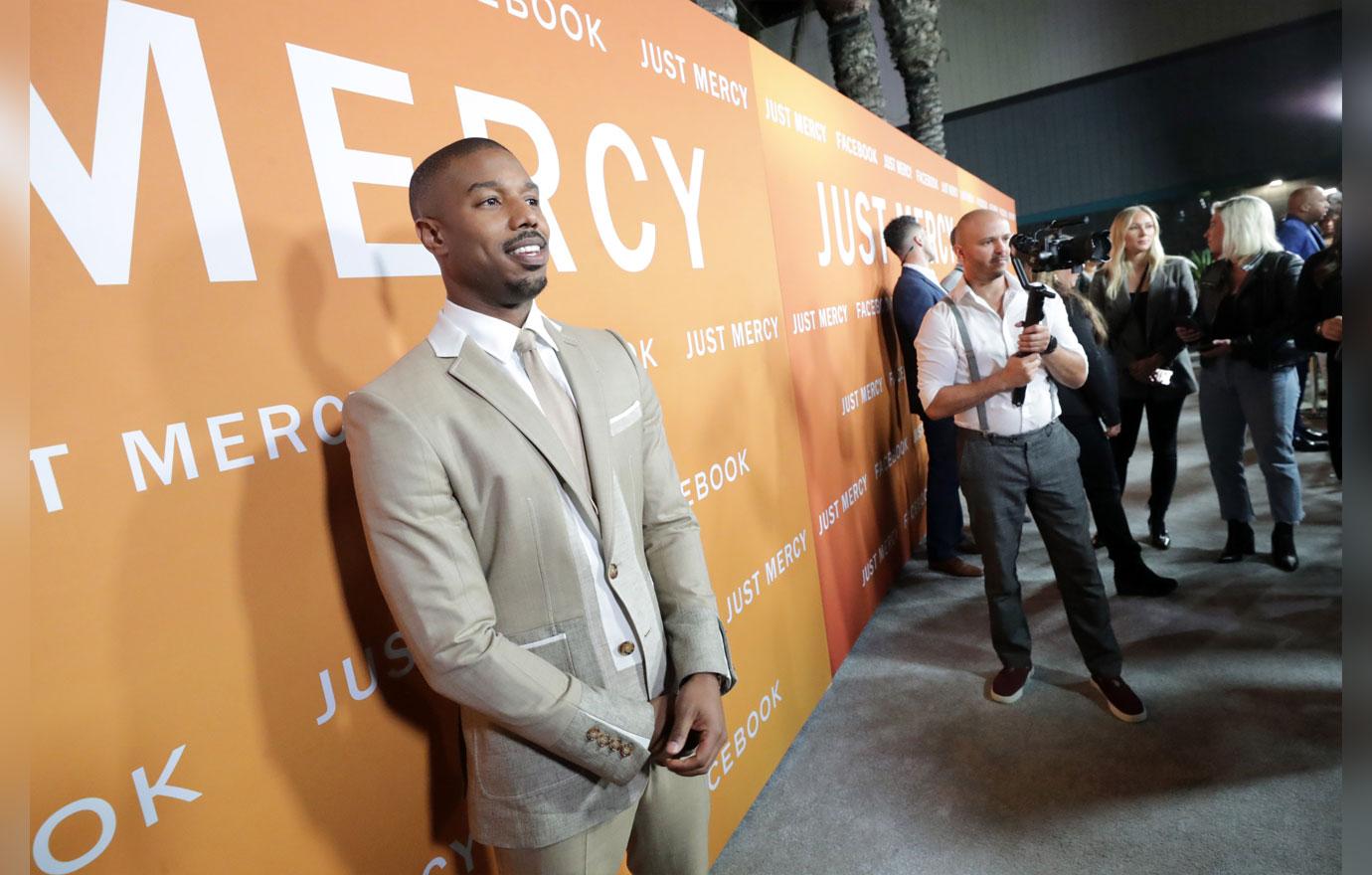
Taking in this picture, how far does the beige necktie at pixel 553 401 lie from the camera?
136 centimetres

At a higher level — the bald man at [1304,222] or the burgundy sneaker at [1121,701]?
the bald man at [1304,222]

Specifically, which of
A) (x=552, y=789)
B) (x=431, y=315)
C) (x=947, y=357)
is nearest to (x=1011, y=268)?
(x=947, y=357)

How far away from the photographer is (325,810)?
1.29 metres

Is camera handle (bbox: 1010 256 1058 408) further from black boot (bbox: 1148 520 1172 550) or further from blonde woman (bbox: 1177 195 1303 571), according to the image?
black boot (bbox: 1148 520 1172 550)

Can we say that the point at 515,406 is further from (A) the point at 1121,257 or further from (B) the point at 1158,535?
(B) the point at 1158,535

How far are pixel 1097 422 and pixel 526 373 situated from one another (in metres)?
3.00

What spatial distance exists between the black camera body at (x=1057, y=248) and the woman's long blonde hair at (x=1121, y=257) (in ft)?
4.46

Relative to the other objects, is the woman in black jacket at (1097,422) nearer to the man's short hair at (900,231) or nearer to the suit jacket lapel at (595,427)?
the man's short hair at (900,231)

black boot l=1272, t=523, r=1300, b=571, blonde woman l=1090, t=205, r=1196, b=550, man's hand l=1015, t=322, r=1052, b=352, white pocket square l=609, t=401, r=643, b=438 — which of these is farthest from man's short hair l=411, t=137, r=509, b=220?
black boot l=1272, t=523, r=1300, b=571

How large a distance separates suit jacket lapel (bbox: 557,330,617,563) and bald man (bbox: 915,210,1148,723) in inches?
66.1

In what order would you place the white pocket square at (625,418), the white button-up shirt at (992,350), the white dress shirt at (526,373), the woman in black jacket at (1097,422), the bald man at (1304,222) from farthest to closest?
the bald man at (1304,222) < the woman in black jacket at (1097,422) < the white button-up shirt at (992,350) < the white pocket square at (625,418) < the white dress shirt at (526,373)

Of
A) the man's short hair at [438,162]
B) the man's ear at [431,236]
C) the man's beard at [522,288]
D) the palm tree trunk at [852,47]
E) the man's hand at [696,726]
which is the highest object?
the palm tree trunk at [852,47]

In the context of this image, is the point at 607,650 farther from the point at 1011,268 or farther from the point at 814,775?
the point at 1011,268

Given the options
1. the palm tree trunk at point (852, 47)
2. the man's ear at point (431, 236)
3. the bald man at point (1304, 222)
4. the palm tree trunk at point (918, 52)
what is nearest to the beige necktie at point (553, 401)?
the man's ear at point (431, 236)
